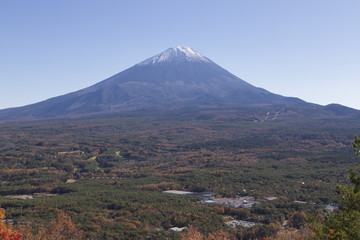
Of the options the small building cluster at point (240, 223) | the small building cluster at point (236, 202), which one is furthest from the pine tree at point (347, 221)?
the small building cluster at point (236, 202)

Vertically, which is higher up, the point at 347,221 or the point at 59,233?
the point at 347,221

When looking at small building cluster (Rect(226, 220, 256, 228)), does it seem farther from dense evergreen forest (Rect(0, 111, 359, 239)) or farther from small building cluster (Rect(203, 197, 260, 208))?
small building cluster (Rect(203, 197, 260, 208))

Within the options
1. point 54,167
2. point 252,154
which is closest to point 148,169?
point 54,167

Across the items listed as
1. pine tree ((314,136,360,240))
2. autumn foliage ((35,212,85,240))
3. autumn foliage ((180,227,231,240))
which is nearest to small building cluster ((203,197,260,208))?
autumn foliage ((180,227,231,240))

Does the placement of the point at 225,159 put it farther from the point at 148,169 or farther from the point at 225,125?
the point at 225,125

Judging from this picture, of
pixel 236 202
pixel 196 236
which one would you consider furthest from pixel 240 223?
pixel 196 236

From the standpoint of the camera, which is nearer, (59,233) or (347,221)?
(347,221)

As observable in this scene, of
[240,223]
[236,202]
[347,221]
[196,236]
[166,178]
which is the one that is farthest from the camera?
[166,178]

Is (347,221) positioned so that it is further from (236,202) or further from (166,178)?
(166,178)
